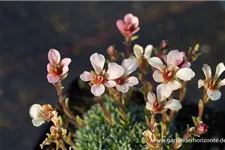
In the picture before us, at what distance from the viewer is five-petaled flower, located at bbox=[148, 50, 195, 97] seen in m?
0.99

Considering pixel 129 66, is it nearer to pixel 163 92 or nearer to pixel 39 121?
pixel 163 92

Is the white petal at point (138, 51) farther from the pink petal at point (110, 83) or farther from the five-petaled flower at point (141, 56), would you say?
the pink petal at point (110, 83)

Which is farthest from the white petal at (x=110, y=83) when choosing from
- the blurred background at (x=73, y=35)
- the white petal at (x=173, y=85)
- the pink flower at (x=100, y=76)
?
the blurred background at (x=73, y=35)

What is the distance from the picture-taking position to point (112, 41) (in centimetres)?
184

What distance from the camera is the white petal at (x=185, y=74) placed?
3.25 ft

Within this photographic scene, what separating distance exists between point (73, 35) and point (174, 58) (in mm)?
899

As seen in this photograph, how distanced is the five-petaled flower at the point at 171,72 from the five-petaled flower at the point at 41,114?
0.22m

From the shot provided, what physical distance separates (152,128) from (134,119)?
17 cm

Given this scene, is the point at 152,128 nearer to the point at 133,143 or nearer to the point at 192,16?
the point at 133,143

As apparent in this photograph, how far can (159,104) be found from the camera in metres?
1.00

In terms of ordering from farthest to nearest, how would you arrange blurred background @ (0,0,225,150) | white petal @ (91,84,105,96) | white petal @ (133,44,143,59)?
blurred background @ (0,0,225,150), white petal @ (133,44,143,59), white petal @ (91,84,105,96)

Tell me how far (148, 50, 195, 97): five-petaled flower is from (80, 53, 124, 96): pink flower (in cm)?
7

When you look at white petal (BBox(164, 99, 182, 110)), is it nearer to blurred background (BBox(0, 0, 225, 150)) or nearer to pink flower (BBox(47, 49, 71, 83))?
pink flower (BBox(47, 49, 71, 83))

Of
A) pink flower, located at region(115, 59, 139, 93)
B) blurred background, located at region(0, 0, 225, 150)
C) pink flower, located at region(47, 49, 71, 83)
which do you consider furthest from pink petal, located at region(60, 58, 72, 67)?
blurred background, located at region(0, 0, 225, 150)
